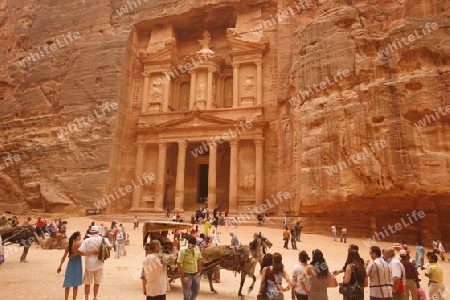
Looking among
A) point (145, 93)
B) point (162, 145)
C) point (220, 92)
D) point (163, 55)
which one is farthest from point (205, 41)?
point (162, 145)

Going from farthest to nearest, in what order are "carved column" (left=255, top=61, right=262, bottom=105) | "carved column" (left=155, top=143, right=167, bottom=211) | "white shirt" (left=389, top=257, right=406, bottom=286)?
1. "carved column" (left=255, top=61, right=262, bottom=105)
2. "carved column" (left=155, top=143, right=167, bottom=211)
3. "white shirt" (left=389, top=257, right=406, bottom=286)

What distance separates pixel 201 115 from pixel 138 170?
707cm

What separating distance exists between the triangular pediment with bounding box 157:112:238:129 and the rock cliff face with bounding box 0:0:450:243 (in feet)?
12.9

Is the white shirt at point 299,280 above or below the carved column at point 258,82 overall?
below

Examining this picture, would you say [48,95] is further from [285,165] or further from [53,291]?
[53,291]

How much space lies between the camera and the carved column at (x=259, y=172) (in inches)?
1024

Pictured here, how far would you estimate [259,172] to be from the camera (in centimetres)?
2659

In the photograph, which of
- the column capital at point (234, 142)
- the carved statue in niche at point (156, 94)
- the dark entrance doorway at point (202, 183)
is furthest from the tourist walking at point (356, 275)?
the carved statue in niche at point (156, 94)

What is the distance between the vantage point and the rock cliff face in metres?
16.7

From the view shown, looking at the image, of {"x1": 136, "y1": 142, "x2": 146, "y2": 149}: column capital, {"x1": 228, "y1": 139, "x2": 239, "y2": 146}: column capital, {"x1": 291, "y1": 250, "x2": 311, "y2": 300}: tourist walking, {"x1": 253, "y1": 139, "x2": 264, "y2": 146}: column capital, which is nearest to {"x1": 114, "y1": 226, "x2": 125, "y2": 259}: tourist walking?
{"x1": 291, "y1": 250, "x2": 311, "y2": 300}: tourist walking

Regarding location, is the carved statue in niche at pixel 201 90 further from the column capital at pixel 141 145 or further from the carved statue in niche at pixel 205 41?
the column capital at pixel 141 145

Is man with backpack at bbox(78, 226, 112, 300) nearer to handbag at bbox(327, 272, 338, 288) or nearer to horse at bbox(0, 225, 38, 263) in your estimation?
handbag at bbox(327, 272, 338, 288)

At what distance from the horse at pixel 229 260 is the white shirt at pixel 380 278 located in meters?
3.51

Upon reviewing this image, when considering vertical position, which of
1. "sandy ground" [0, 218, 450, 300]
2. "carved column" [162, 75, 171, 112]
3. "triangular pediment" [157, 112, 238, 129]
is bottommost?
"sandy ground" [0, 218, 450, 300]
